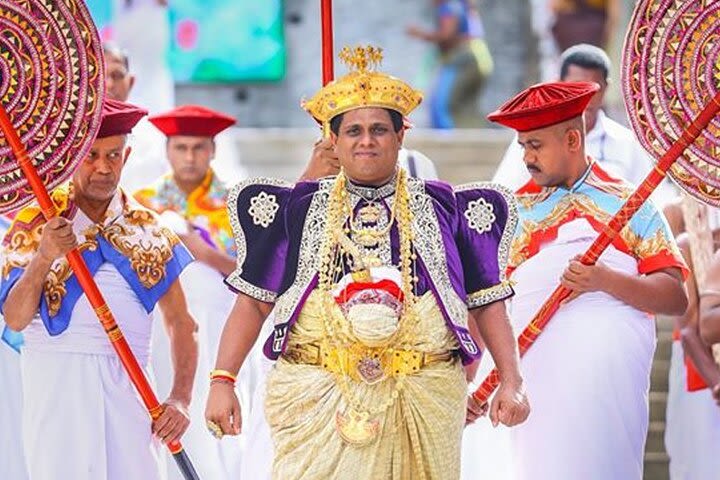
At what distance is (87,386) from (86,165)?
2.67 feet

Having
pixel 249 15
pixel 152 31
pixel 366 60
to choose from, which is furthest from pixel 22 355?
pixel 249 15

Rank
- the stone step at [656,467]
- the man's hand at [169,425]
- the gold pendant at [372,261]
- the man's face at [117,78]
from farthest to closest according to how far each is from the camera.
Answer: the stone step at [656,467] → the man's face at [117,78] → the man's hand at [169,425] → the gold pendant at [372,261]

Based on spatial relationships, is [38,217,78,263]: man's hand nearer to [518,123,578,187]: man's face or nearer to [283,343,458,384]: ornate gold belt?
[283,343,458,384]: ornate gold belt

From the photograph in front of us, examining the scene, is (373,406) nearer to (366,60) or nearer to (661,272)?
(366,60)

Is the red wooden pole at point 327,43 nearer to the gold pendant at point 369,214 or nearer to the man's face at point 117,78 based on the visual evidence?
the gold pendant at point 369,214

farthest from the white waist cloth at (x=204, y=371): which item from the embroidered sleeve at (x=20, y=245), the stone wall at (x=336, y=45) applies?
the stone wall at (x=336, y=45)

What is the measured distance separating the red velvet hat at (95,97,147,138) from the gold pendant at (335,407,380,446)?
168cm

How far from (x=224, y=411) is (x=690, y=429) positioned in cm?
356

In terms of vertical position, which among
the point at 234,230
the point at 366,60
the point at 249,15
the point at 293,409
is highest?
the point at 249,15

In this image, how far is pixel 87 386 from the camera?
8.91m

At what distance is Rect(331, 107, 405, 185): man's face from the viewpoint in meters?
7.87

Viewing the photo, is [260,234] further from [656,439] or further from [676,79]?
[656,439]

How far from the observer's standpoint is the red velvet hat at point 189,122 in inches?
436

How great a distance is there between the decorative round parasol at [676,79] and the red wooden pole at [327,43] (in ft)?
3.51
